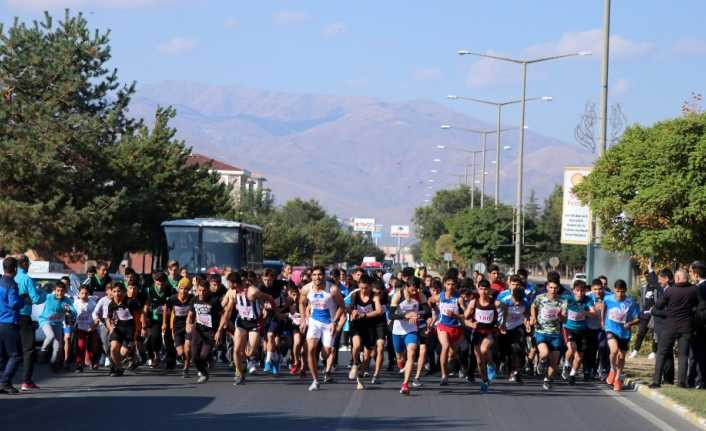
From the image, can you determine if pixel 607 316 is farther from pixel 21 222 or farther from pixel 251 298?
pixel 21 222

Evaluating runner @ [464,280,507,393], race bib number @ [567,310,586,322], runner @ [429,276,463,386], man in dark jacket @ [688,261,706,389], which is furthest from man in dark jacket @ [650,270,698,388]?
runner @ [429,276,463,386]

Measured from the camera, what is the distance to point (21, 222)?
47.1 metres

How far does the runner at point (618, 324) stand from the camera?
67.0 ft

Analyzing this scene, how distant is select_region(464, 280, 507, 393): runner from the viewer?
63.3ft

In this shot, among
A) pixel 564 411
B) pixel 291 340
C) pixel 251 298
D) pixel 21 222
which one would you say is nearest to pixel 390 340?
pixel 291 340

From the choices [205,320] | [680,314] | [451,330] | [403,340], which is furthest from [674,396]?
[205,320]

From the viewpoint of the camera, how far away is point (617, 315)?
2050cm

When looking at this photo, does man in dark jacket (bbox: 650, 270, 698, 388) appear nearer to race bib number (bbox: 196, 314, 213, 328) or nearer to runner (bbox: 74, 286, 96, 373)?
race bib number (bbox: 196, 314, 213, 328)

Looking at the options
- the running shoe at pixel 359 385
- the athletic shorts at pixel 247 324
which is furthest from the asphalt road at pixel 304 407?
the athletic shorts at pixel 247 324

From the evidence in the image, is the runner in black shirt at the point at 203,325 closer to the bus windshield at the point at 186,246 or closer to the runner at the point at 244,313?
the runner at the point at 244,313

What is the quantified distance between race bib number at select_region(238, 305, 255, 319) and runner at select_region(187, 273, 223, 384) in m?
0.29

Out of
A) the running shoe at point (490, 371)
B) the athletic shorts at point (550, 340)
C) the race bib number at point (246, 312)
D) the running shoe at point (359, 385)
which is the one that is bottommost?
the running shoe at point (359, 385)

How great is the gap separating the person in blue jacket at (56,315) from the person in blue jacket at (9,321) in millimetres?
3098

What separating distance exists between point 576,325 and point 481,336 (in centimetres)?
195
